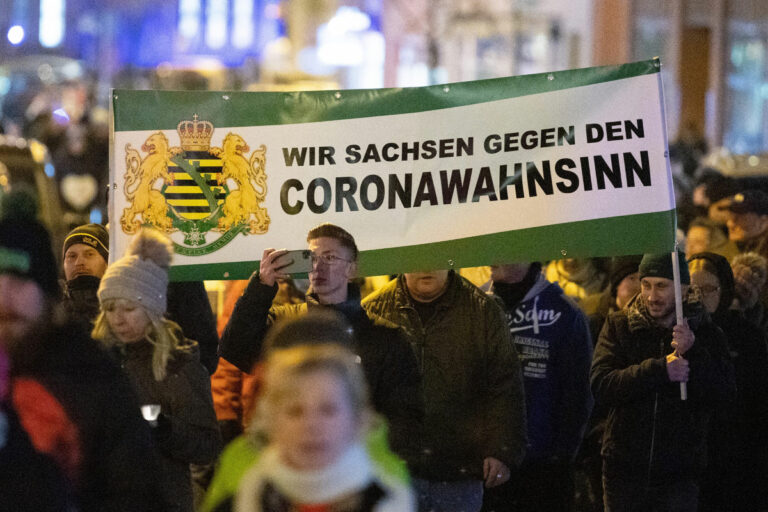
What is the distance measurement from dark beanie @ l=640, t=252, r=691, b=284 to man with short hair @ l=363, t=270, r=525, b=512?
2.65 feet

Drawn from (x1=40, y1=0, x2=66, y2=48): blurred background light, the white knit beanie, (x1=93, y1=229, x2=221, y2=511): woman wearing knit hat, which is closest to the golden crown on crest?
the white knit beanie

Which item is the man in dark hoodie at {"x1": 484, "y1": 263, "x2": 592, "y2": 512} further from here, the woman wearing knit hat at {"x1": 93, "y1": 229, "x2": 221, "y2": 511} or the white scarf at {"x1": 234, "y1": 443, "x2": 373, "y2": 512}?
the white scarf at {"x1": 234, "y1": 443, "x2": 373, "y2": 512}

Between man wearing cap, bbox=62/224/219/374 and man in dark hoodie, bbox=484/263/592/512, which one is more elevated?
man wearing cap, bbox=62/224/219/374

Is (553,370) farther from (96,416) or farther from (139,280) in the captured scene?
(96,416)

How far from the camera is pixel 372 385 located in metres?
5.99

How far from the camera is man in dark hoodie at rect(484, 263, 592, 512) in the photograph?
751cm

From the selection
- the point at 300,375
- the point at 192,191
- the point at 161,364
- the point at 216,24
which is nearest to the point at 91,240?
the point at 192,191

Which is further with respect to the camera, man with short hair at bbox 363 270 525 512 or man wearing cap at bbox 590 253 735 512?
man wearing cap at bbox 590 253 735 512

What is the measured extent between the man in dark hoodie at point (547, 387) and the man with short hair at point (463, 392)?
613 millimetres

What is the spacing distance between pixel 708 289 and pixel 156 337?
3.69 meters

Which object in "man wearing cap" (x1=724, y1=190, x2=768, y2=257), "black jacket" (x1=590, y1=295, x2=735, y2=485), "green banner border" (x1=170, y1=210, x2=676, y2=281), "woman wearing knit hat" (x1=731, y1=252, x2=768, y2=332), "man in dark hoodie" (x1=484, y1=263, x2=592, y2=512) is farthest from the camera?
"man wearing cap" (x1=724, y1=190, x2=768, y2=257)

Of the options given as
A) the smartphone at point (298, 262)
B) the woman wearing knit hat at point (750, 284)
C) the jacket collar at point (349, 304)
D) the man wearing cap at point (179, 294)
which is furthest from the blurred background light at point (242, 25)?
the jacket collar at point (349, 304)

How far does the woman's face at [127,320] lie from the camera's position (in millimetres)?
5770

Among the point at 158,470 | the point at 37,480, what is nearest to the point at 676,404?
the point at 158,470
